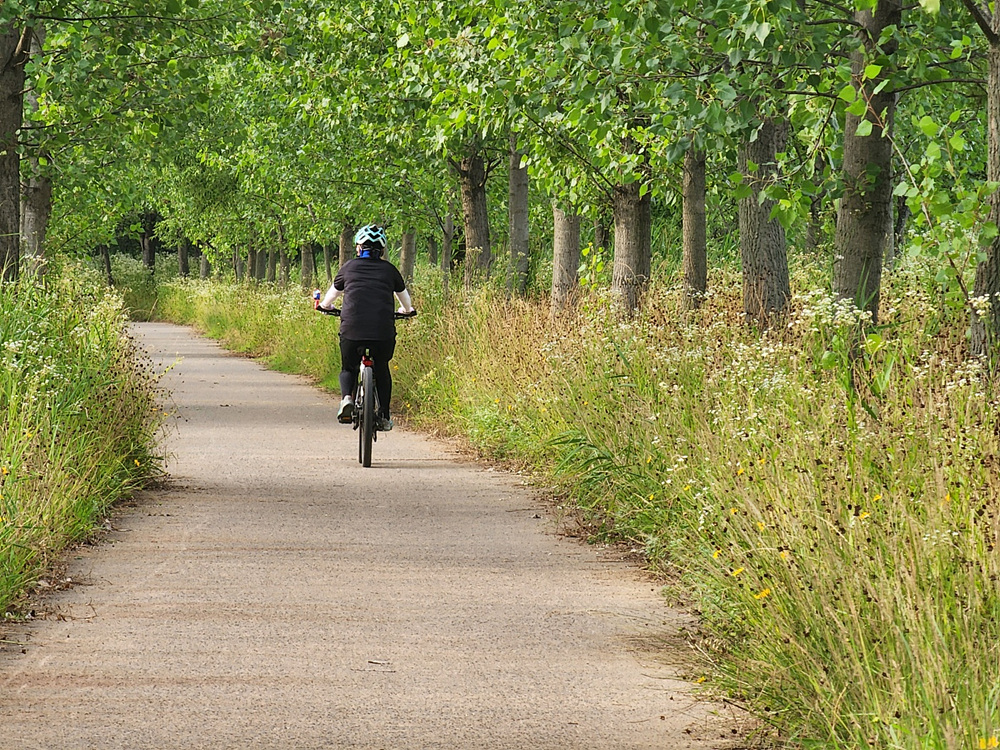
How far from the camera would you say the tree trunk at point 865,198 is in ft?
30.3

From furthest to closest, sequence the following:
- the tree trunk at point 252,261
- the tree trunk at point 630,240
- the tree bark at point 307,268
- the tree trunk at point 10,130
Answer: the tree trunk at point 252,261, the tree bark at point 307,268, the tree trunk at point 630,240, the tree trunk at point 10,130

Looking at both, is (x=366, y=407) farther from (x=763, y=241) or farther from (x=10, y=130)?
(x=10, y=130)

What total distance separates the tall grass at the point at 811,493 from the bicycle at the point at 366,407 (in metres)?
1.27

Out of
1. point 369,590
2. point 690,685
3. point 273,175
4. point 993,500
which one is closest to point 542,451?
point 369,590

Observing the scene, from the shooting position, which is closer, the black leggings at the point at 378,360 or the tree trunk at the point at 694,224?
the black leggings at the point at 378,360

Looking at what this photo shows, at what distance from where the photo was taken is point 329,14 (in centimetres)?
1988

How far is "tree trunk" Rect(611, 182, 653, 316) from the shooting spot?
14953 mm

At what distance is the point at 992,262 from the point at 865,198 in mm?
2370

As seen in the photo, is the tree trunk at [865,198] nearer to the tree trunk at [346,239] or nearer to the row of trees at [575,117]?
the row of trees at [575,117]

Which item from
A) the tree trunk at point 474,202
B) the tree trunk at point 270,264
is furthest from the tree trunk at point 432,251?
the tree trunk at point 474,202

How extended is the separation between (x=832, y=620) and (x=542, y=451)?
665cm

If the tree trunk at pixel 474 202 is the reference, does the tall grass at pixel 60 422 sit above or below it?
below

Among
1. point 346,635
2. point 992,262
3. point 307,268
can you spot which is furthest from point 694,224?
point 307,268

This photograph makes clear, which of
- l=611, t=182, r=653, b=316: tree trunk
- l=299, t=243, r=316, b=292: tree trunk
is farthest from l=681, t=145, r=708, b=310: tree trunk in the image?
l=299, t=243, r=316, b=292: tree trunk
